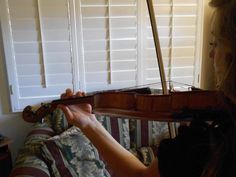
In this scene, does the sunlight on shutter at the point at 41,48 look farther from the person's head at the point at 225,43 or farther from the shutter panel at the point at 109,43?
the person's head at the point at 225,43

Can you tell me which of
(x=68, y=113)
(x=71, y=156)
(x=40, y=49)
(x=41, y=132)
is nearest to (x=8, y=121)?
(x=41, y=132)

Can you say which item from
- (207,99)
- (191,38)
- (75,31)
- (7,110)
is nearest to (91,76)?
(75,31)

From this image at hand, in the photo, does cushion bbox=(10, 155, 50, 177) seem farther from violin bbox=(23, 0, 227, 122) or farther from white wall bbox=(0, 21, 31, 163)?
white wall bbox=(0, 21, 31, 163)

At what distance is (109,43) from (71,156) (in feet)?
3.24

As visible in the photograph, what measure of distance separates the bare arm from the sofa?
0.44 metres

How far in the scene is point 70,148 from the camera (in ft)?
5.82

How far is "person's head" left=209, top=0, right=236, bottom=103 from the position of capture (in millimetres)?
516

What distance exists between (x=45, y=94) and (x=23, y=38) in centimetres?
48

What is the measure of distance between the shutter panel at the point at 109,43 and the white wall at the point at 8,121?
0.64 metres

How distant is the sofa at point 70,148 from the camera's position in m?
1.60

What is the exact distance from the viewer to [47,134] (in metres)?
1.90

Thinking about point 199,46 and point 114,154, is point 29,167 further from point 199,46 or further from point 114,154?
point 199,46

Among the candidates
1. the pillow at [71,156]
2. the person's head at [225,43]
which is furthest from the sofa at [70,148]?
the person's head at [225,43]

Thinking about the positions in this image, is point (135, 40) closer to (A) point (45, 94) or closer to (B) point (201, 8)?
(B) point (201, 8)
